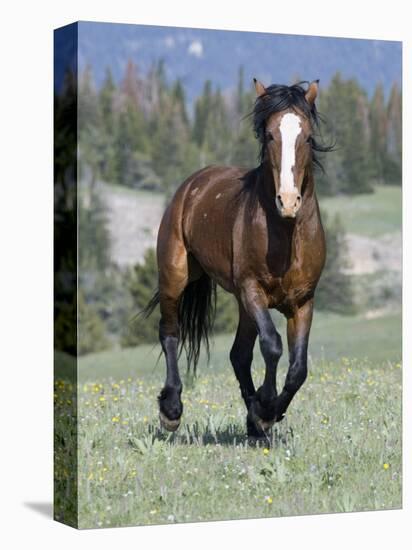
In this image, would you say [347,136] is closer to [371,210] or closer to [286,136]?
[371,210]

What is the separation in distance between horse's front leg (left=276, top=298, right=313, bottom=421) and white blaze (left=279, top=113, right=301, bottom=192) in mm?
1359

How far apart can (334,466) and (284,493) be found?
0.61 m

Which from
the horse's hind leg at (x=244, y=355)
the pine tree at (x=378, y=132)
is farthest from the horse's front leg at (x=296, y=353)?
the pine tree at (x=378, y=132)

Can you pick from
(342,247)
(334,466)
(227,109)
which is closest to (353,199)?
(342,247)

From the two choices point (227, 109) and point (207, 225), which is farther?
point (227, 109)

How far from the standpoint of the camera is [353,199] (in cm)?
1444

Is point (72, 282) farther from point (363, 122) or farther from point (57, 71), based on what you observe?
point (363, 122)

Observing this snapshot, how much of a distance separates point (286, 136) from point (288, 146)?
0.28ft

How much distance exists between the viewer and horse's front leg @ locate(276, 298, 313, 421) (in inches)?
494

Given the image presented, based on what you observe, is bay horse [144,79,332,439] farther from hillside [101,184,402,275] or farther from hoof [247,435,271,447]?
hillside [101,184,402,275]

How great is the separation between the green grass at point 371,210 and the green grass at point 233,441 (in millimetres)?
823

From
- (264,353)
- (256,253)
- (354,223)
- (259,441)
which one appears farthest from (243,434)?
(354,223)

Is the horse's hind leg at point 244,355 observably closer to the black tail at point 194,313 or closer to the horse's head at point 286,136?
the black tail at point 194,313

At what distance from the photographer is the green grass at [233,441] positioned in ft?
39.8
